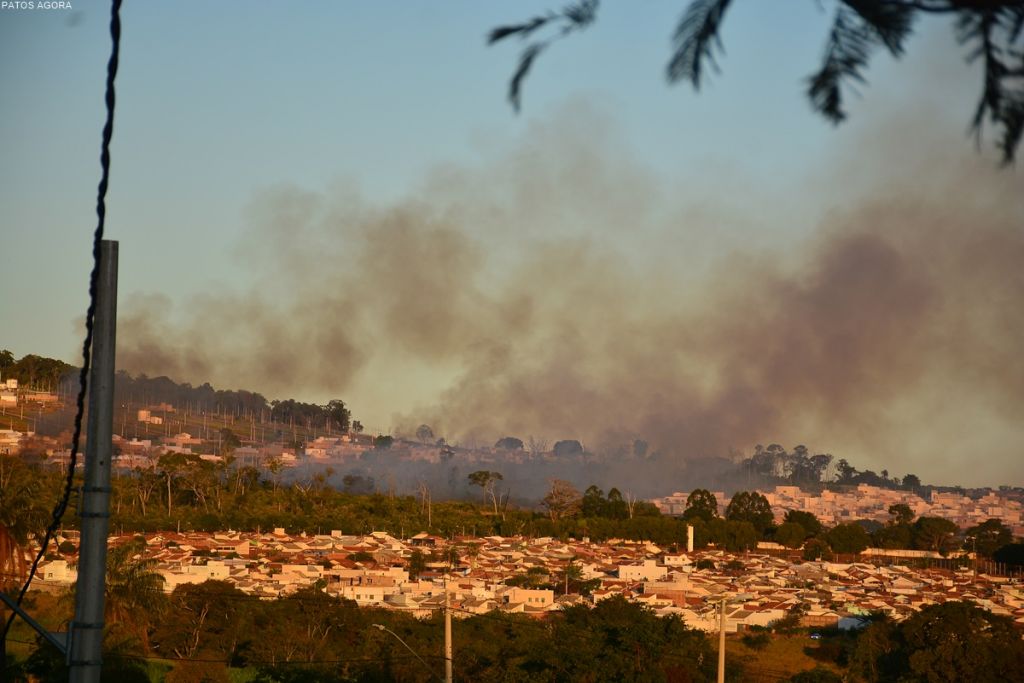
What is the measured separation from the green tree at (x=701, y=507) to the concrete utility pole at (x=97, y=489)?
255ft

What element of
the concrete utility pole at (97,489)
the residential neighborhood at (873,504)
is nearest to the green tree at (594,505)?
the residential neighborhood at (873,504)

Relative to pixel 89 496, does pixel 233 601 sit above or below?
below

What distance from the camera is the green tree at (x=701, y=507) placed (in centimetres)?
8350

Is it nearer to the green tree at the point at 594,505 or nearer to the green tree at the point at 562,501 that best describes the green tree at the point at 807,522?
the green tree at the point at 594,505

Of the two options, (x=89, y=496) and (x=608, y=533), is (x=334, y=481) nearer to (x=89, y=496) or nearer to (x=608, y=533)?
(x=608, y=533)

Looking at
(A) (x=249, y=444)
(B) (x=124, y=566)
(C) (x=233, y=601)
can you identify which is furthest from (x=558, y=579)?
(A) (x=249, y=444)

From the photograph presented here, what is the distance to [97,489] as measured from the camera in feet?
20.1

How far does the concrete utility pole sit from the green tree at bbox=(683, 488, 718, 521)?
255ft

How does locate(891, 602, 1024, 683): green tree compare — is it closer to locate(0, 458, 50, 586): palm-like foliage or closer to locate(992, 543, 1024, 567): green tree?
locate(0, 458, 50, 586): palm-like foliage

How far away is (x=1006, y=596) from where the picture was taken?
55688mm

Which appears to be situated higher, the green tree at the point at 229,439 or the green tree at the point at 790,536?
the green tree at the point at 229,439

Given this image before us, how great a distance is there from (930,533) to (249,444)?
57461 millimetres

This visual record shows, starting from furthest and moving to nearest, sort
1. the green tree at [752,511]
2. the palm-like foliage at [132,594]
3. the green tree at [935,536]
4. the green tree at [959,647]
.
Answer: the green tree at [752,511], the green tree at [935,536], the palm-like foliage at [132,594], the green tree at [959,647]

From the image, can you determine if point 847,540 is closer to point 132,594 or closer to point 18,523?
point 132,594
